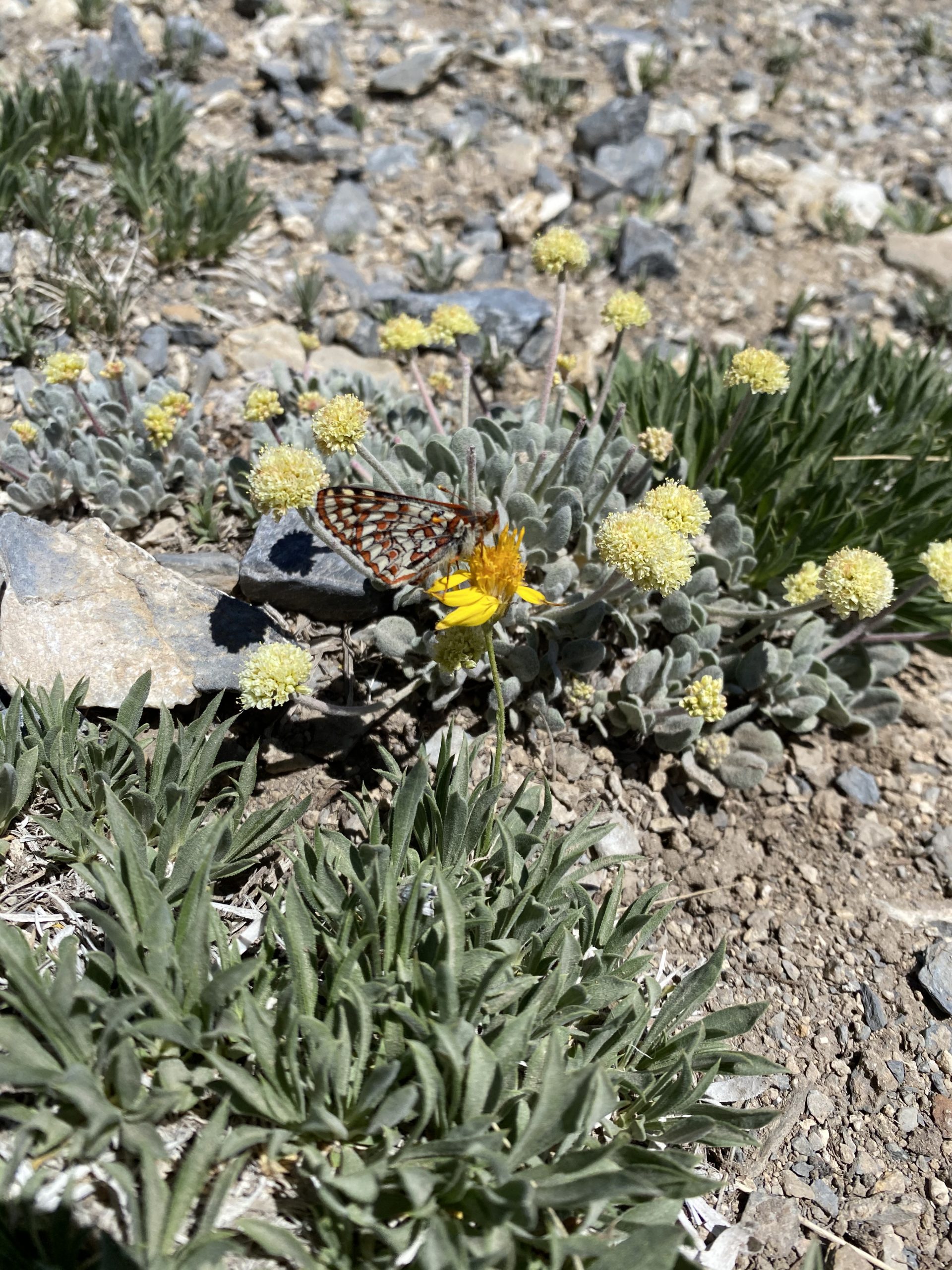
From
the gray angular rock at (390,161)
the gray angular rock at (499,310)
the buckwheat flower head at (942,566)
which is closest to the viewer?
the buckwheat flower head at (942,566)

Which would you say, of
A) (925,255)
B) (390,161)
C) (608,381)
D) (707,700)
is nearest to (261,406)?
(608,381)

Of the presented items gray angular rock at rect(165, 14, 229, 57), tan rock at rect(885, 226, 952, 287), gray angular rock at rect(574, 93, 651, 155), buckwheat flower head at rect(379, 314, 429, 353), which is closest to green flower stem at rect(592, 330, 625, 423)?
buckwheat flower head at rect(379, 314, 429, 353)

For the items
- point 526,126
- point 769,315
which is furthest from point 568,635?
point 526,126

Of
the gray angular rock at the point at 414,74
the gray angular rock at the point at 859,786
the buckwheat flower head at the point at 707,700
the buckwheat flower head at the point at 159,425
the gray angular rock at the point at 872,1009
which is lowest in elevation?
the gray angular rock at the point at 872,1009

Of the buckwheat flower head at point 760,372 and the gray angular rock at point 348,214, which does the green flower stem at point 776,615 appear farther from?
the gray angular rock at point 348,214

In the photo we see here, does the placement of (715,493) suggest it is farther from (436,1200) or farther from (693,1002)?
(436,1200)

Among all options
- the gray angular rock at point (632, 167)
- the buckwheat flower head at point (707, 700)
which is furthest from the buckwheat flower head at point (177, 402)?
the gray angular rock at point (632, 167)

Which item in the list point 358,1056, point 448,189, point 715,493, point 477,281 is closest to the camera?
point 358,1056
